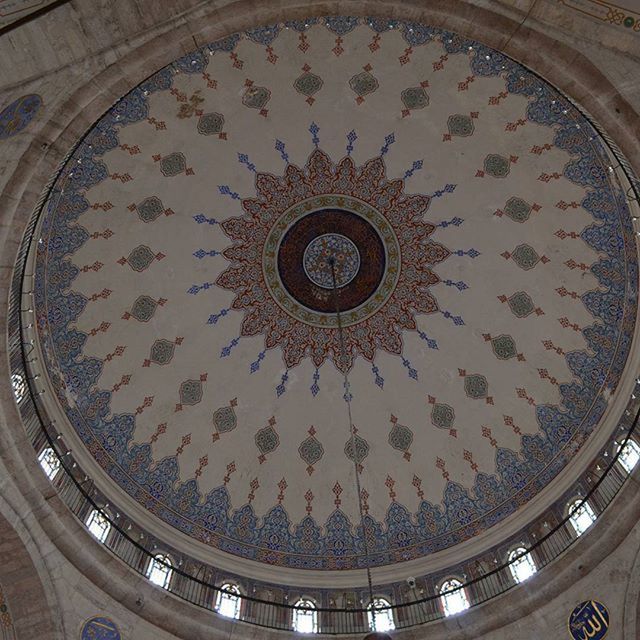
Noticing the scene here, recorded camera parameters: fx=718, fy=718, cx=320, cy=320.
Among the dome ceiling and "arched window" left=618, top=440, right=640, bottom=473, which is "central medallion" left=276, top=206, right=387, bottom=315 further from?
"arched window" left=618, top=440, right=640, bottom=473

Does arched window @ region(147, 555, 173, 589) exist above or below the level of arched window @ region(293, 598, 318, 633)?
above

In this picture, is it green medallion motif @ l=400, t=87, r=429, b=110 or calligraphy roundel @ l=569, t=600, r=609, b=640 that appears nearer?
calligraphy roundel @ l=569, t=600, r=609, b=640

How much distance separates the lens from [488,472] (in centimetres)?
1304

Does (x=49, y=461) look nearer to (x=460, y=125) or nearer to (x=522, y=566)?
(x=522, y=566)

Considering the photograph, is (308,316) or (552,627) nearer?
(552,627)

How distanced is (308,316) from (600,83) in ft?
25.5

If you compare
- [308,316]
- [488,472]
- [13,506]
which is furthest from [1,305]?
[488,472]

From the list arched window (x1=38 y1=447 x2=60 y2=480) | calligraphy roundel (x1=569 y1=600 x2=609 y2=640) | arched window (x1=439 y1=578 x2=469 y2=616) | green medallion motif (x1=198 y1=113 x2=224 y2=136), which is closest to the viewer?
calligraphy roundel (x1=569 y1=600 x2=609 y2=640)

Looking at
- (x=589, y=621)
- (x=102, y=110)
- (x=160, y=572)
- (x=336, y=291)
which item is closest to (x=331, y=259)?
(x=336, y=291)

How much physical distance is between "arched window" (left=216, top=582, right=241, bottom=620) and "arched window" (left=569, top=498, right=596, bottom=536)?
17.1 feet

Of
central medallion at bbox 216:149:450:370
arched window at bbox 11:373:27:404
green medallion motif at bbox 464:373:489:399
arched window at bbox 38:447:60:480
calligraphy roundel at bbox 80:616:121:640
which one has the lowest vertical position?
calligraphy roundel at bbox 80:616:121:640

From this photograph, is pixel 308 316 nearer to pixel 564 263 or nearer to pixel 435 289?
pixel 435 289

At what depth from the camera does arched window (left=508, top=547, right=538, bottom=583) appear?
10961mm

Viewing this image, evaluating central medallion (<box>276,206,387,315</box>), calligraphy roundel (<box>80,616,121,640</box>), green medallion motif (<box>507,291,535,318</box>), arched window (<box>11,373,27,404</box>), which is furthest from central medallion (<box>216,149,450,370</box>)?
calligraphy roundel (<box>80,616,121,640</box>)
